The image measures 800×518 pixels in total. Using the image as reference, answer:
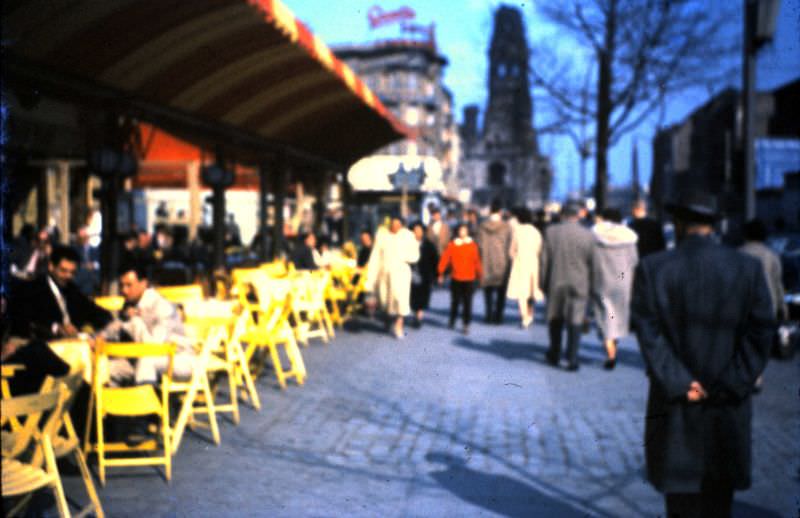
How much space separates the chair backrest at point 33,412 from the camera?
4.36 meters

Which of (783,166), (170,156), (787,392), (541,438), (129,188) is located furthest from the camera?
(783,166)

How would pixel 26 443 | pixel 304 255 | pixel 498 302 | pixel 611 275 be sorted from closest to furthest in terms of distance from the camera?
pixel 26 443 < pixel 611 275 < pixel 304 255 < pixel 498 302

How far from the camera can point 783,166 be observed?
42500mm

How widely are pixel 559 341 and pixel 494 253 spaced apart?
13.3 feet

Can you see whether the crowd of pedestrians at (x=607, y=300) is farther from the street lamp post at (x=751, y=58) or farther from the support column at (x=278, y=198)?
the support column at (x=278, y=198)

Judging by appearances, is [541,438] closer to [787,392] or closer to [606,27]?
[787,392]

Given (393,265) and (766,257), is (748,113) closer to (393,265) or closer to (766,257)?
(766,257)

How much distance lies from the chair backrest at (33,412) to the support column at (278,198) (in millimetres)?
12968

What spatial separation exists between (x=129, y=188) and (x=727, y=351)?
1966 centimetres

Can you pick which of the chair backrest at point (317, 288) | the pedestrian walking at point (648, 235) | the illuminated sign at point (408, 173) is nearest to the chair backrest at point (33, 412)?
the illuminated sign at point (408, 173)

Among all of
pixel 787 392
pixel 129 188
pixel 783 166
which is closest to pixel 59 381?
pixel 787 392

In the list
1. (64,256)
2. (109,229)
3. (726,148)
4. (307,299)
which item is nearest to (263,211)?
(307,299)

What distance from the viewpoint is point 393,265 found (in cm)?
1254

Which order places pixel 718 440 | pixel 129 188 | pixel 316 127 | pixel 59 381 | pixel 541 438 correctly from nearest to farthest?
pixel 718 440 → pixel 59 381 → pixel 541 438 → pixel 316 127 → pixel 129 188
